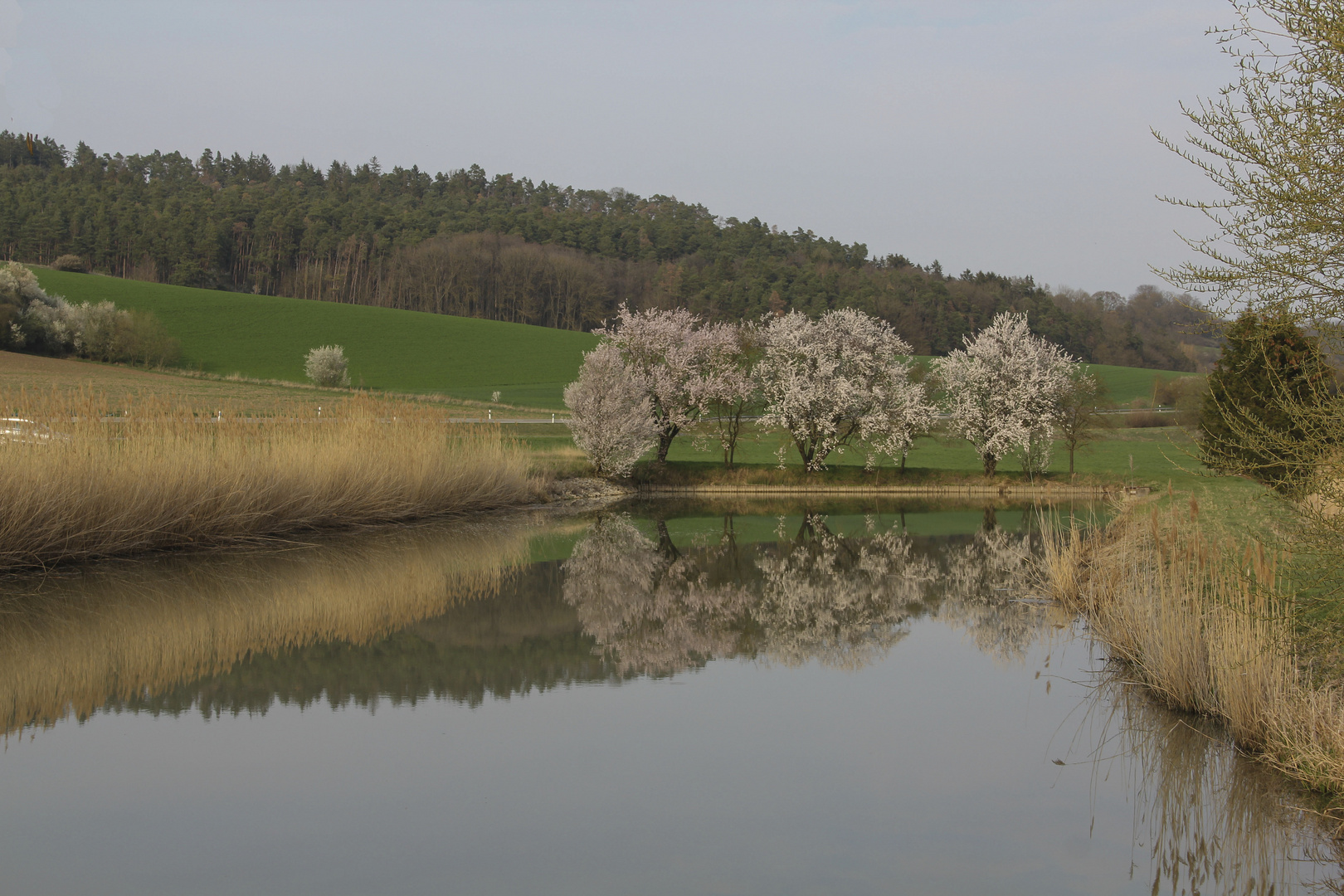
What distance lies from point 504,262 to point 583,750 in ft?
298

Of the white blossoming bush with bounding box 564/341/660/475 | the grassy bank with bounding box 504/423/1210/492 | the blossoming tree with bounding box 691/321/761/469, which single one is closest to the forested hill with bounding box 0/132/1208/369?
the grassy bank with bounding box 504/423/1210/492

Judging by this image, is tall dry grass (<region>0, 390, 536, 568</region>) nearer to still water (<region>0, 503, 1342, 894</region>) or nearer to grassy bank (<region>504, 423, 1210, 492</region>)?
still water (<region>0, 503, 1342, 894</region>)

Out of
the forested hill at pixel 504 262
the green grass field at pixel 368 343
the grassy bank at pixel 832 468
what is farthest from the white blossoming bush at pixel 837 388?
the forested hill at pixel 504 262

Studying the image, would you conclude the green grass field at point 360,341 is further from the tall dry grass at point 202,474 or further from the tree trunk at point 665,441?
the tall dry grass at point 202,474

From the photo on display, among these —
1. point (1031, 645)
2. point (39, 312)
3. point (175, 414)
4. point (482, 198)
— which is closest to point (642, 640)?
point (1031, 645)

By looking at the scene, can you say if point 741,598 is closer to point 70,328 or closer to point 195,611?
point 195,611

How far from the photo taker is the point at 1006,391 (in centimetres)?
3300

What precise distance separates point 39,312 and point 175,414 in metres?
41.2

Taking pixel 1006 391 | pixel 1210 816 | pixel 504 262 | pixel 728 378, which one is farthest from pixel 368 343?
pixel 1210 816

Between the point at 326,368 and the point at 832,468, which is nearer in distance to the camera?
the point at 832,468

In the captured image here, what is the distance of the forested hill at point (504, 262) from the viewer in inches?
3548

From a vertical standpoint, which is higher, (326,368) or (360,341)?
(360,341)

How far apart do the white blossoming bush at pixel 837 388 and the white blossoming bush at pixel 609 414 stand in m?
5.04

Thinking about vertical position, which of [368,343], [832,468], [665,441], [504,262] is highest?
[504,262]
